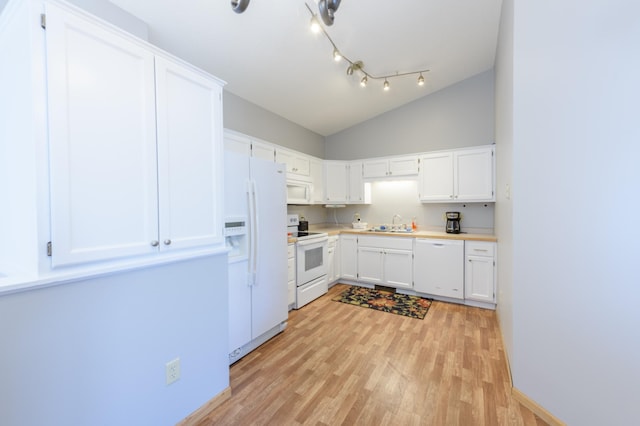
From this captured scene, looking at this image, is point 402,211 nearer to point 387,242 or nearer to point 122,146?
point 387,242

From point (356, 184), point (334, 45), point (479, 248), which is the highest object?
point (334, 45)

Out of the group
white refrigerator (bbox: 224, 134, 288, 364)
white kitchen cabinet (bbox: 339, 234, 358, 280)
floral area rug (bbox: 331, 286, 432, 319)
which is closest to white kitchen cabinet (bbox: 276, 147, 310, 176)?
white refrigerator (bbox: 224, 134, 288, 364)

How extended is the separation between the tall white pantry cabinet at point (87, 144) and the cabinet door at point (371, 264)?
298 cm

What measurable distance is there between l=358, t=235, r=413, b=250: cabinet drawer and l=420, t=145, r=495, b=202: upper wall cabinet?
724 millimetres

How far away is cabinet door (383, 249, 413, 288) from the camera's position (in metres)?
3.76

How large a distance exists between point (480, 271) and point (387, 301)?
124 cm

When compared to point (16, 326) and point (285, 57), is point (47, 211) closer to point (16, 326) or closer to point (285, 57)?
point (16, 326)

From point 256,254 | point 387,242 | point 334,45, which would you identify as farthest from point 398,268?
point 334,45

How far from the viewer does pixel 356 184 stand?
4.55m

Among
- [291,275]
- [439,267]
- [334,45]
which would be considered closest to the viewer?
[334,45]

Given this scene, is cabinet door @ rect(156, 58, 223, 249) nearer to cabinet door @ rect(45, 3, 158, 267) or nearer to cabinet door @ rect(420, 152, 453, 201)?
cabinet door @ rect(45, 3, 158, 267)

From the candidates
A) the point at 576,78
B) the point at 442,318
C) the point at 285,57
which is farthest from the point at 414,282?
the point at 285,57

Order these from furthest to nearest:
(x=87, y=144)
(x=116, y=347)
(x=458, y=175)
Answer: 1. (x=458, y=175)
2. (x=116, y=347)
3. (x=87, y=144)

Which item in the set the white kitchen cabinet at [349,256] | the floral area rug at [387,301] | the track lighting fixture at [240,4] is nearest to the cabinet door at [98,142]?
the track lighting fixture at [240,4]
